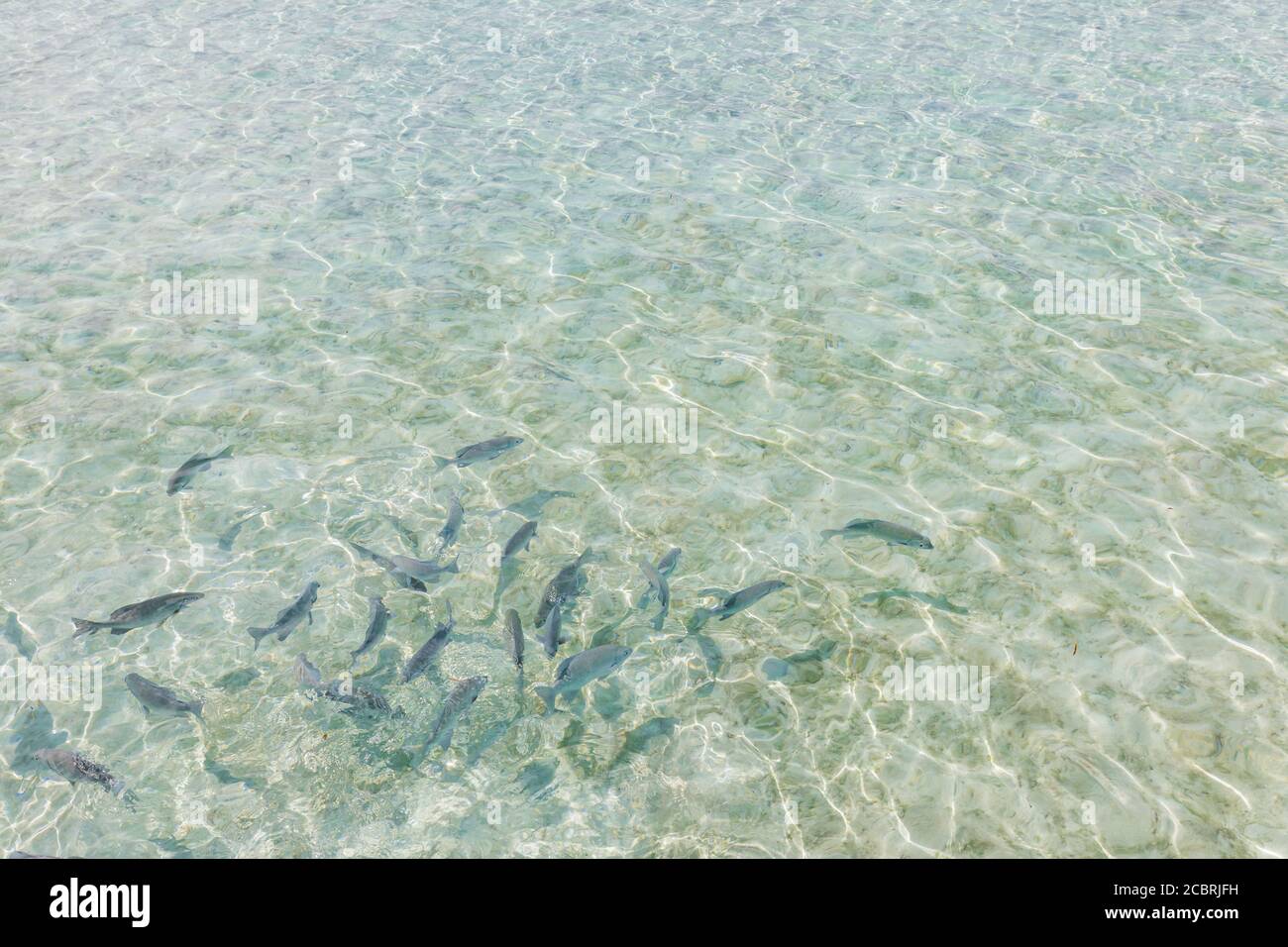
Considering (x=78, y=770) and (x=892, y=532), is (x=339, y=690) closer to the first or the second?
(x=78, y=770)

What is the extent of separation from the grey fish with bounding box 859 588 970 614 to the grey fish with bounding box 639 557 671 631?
1.50m

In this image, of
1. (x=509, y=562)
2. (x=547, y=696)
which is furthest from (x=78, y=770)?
(x=509, y=562)

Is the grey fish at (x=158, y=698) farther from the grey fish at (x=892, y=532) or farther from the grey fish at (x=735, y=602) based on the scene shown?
the grey fish at (x=892, y=532)

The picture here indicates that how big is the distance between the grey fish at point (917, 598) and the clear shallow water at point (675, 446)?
0.07 metres

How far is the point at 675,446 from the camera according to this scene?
824cm

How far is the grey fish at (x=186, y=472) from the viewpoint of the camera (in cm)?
755

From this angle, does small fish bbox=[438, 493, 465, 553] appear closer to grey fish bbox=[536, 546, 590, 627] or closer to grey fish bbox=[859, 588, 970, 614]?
grey fish bbox=[536, 546, 590, 627]

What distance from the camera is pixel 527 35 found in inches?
675

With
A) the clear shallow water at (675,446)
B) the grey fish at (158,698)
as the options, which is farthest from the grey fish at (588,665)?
the grey fish at (158,698)

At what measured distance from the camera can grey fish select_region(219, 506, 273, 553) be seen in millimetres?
7199

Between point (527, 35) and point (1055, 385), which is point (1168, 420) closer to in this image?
point (1055, 385)
